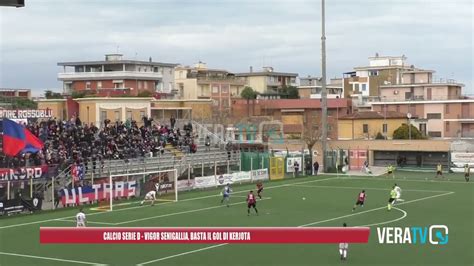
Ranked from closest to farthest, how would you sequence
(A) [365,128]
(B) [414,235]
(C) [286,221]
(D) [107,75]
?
(B) [414,235] < (C) [286,221] < (A) [365,128] < (D) [107,75]

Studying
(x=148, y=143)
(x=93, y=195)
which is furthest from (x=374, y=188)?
(x=93, y=195)

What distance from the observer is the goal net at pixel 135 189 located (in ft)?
148

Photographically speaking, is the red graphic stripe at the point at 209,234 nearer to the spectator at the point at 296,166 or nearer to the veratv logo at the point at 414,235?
the veratv logo at the point at 414,235

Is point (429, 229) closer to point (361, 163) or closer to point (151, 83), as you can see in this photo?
point (361, 163)

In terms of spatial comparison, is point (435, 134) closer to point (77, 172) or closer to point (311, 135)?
point (311, 135)

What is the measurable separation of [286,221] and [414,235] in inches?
305

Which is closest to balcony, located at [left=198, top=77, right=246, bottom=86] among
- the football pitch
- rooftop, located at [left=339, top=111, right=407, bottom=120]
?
rooftop, located at [left=339, top=111, right=407, bottom=120]

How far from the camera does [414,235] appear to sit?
3159 cm

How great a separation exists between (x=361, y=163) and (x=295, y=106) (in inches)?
1211

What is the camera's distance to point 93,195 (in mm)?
45031

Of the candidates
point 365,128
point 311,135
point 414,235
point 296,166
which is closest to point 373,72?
point 365,128

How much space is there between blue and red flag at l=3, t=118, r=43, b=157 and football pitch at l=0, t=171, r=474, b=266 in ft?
12.3

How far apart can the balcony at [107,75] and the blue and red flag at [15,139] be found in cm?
6883

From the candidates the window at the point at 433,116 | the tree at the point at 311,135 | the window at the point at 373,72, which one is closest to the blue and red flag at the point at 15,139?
the tree at the point at 311,135
